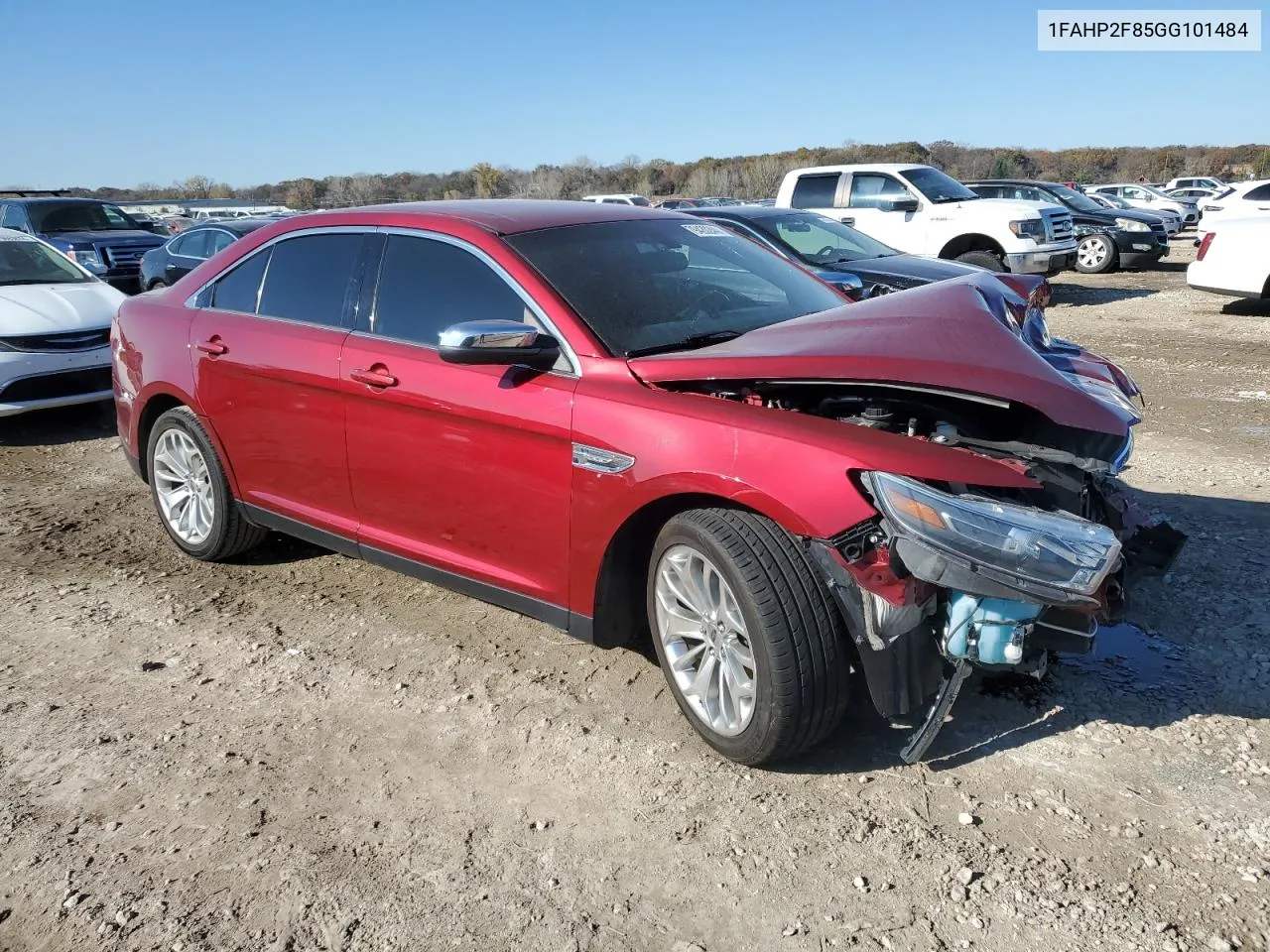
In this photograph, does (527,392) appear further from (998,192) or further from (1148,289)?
(998,192)

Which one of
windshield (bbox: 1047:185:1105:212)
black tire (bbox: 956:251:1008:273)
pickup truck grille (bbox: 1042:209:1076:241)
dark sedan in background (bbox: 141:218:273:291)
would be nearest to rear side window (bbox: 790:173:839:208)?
black tire (bbox: 956:251:1008:273)

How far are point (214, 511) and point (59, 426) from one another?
4.42 meters

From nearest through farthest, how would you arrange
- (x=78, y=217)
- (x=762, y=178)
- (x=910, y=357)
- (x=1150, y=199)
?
(x=910, y=357), (x=78, y=217), (x=1150, y=199), (x=762, y=178)

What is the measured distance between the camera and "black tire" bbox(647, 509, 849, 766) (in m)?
2.81

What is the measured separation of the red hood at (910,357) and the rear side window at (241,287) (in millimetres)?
2197

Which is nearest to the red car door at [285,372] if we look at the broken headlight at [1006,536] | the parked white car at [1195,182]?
the broken headlight at [1006,536]

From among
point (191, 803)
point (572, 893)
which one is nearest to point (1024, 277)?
point (572, 893)

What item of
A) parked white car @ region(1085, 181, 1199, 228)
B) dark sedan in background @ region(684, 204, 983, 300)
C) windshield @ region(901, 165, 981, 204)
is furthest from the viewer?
parked white car @ region(1085, 181, 1199, 228)

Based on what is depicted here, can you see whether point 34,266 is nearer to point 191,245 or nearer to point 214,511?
point 191,245

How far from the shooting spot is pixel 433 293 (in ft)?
12.6

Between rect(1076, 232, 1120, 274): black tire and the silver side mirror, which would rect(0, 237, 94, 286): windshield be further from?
rect(1076, 232, 1120, 274): black tire

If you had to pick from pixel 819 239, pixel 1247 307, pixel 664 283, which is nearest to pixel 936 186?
pixel 1247 307

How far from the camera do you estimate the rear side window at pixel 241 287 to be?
15.0 ft

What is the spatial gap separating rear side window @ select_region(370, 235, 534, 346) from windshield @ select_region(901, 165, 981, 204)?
11667mm
